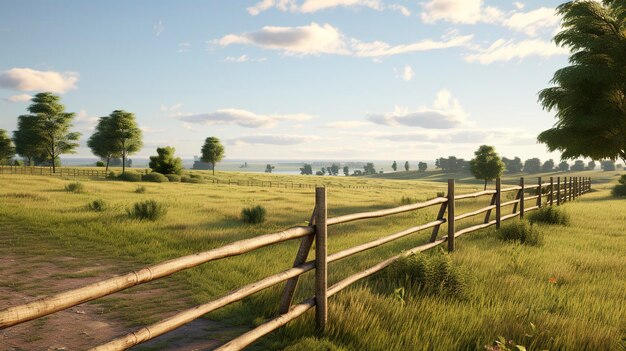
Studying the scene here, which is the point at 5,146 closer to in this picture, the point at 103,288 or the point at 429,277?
the point at 429,277

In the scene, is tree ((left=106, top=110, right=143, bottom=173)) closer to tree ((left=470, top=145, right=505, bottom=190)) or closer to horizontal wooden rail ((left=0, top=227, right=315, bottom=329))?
tree ((left=470, top=145, right=505, bottom=190))

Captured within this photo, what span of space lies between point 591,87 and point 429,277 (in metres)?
17.8

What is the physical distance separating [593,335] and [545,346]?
57 centimetres

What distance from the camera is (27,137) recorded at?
218 feet

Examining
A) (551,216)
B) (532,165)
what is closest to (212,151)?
(551,216)

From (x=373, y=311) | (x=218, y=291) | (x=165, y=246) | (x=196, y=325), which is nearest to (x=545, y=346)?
(x=373, y=311)

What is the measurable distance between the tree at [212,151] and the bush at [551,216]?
76.4 meters

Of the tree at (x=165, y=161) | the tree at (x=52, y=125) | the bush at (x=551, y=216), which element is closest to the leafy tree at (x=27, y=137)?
the tree at (x=52, y=125)

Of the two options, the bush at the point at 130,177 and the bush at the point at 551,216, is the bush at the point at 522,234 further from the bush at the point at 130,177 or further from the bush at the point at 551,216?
the bush at the point at 130,177

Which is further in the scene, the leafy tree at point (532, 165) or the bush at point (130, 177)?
the leafy tree at point (532, 165)

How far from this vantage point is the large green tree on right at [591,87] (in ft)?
59.3

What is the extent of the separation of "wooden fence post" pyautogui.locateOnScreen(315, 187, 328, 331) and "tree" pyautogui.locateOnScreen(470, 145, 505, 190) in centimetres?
5510

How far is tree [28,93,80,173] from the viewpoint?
2611 inches

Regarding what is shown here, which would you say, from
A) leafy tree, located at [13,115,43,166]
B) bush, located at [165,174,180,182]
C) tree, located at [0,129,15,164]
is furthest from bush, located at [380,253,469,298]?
tree, located at [0,129,15,164]
